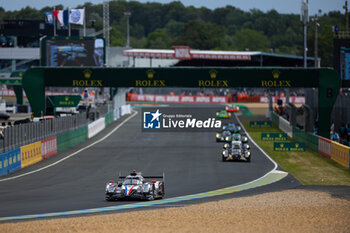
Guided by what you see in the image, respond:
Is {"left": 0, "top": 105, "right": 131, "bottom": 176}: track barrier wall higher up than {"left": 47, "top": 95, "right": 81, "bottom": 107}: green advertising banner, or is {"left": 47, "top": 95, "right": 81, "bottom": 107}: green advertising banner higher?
{"left": 47, "top": 95, "right": 81, "bottom": 107}: green advertising banner

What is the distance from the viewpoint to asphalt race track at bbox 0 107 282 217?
24.5 meters

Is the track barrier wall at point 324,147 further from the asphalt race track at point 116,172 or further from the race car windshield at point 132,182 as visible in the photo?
the race car windshield at point 132,182

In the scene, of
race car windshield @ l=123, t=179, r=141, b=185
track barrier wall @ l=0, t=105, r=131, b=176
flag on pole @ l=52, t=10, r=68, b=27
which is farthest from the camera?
flag on pole @ l=52, t=10, r=68, b=27

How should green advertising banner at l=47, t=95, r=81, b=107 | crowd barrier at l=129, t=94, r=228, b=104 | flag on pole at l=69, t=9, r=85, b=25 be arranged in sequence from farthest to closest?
crowd barrier at l=129, t=94, r=228, b=104 → flag on pole at l=69, t=9, r=85, b=25 → green advertising banner at l=47, t=95, r=81, b=107

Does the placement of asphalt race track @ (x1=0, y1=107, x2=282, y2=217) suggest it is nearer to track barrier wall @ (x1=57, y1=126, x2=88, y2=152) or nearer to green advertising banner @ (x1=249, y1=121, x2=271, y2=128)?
track barrier wall @ (x1=57, y1=126, x2=88, y2=152)

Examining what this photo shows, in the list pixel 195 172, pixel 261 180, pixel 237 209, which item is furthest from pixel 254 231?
pixel 195 172

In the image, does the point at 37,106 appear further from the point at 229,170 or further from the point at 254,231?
the point at 254,231

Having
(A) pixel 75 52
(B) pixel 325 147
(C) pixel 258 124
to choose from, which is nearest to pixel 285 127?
(C) pixel 258 124

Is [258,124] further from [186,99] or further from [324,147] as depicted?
[186,99]

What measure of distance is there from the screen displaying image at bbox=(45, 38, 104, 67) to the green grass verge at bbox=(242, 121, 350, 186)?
26.3 metres

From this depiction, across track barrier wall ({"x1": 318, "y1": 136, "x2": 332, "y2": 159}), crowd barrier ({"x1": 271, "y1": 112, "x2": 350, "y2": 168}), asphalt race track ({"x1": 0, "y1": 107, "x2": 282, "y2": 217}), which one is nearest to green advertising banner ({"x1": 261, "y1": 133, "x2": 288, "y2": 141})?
crowd barrier ({"x1": 271, "y1": 112, "x2": 350, "y2": 168})

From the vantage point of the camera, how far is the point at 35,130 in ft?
126

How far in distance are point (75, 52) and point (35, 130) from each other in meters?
31.9

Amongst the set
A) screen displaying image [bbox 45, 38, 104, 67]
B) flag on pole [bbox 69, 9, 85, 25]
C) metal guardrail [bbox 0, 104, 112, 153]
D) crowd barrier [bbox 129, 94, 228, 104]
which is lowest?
metal guardrail [bbox 0, 104, 112, 153]
